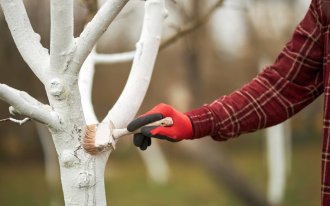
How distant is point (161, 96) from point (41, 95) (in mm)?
2373

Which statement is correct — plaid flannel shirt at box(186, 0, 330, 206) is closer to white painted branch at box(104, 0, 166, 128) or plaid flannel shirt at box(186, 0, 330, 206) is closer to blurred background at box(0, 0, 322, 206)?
white painted branch at box(104, 0, 166, 128)

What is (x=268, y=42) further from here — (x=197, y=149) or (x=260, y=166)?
(x=260, y=166)

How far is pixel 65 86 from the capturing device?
1214 mm

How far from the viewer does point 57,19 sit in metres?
1.17

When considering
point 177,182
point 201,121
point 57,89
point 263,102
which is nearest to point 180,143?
point 177,182

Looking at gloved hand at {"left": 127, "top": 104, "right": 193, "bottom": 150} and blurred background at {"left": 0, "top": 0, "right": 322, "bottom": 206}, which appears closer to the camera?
gloved hand at {"left": 127, "top": 104, "right": 193, "bottom": 150}

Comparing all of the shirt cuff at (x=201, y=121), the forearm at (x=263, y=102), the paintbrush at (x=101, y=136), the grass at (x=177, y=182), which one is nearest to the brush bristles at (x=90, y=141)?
the paintbrush at (x=101, y=136)

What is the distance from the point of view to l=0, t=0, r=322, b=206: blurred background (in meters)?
5.67

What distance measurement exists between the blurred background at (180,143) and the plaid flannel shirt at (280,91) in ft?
10.5

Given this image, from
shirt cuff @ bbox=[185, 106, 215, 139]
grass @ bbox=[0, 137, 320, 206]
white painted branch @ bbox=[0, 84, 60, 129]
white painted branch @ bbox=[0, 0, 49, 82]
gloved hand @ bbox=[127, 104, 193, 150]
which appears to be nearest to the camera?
white painted branch @ bbox=[0, 84, 60, 129]

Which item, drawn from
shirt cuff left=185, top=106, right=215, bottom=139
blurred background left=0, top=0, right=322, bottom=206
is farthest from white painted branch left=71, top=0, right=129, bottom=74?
blurred background left=0, top=0, right=322, bottom=206

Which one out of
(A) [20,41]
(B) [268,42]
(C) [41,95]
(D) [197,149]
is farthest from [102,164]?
(C) [41,95]

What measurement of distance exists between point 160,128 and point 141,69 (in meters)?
0.17

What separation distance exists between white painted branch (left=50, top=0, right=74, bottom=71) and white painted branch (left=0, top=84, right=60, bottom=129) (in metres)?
0.10
